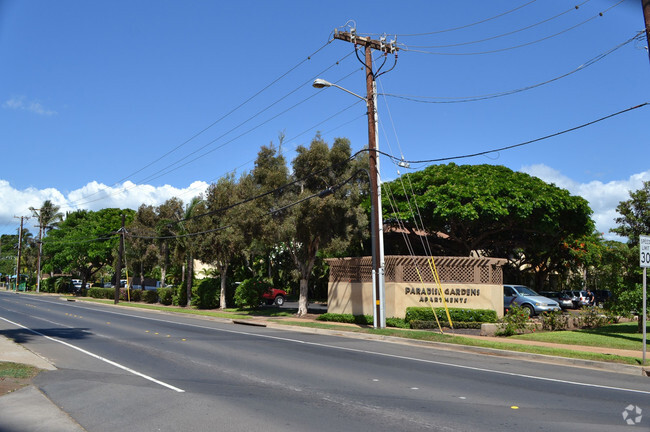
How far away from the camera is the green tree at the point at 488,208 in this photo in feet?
94.9

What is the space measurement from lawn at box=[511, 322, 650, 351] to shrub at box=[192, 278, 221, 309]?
2229 cm

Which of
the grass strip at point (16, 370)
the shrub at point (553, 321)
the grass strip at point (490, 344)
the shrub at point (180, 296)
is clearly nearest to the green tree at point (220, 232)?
the shrub at point (180, 296)

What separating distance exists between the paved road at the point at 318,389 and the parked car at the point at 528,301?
1296cm

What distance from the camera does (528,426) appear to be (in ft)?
21.2

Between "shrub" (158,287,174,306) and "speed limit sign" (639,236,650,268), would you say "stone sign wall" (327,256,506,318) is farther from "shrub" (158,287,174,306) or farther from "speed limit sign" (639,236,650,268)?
"shrub" (158,287,174,306)

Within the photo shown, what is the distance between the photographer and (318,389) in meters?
8.66

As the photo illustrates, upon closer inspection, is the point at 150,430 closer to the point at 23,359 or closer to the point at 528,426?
the point at 528,426

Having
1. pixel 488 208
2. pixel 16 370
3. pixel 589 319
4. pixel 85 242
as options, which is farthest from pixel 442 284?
pixel 85 242

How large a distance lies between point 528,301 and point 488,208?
554cm

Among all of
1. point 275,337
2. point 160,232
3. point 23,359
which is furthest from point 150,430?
point 160,232

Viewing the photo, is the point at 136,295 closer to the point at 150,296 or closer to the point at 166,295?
the point at 150,296

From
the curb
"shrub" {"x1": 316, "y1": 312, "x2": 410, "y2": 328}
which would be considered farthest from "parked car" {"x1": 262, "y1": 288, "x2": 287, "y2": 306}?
the curb

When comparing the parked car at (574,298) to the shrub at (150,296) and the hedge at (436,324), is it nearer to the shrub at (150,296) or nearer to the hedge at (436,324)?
the hedge at (436,324)

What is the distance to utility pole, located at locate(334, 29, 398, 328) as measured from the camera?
19.8 metres
